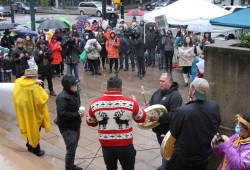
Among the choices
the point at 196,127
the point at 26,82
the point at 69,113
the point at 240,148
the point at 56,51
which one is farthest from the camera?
the point at 56,51

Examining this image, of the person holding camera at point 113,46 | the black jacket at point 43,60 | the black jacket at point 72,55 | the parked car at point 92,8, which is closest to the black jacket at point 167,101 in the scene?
the black jacket at point 43,60

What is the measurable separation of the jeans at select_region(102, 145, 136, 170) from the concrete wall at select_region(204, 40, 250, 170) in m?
1.39

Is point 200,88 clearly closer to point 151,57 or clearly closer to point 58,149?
point 58,149

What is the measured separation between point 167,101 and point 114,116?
1.19 meters

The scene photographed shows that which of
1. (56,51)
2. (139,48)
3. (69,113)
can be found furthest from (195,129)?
(56,51)

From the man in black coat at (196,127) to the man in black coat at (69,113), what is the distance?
1.77m

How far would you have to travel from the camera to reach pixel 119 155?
4.27 m

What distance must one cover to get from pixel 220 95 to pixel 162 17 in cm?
917

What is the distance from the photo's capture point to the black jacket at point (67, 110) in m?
5.15

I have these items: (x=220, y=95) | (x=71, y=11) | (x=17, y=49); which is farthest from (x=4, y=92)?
(x=71, y=11)

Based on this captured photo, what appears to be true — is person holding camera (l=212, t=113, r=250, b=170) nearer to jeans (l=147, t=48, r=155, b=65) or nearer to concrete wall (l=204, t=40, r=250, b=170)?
concrete wall (l=204, t=40, r=250, b=170)

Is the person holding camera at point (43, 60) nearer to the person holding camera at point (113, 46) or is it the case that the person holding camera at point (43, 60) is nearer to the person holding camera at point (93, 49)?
the person holding camera at point (93, 49)

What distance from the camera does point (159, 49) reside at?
45.6ft

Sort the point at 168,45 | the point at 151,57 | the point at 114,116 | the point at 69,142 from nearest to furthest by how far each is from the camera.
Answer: the point at 114,116, the point at 69,142, the point at 168,45, the point at 151,57
